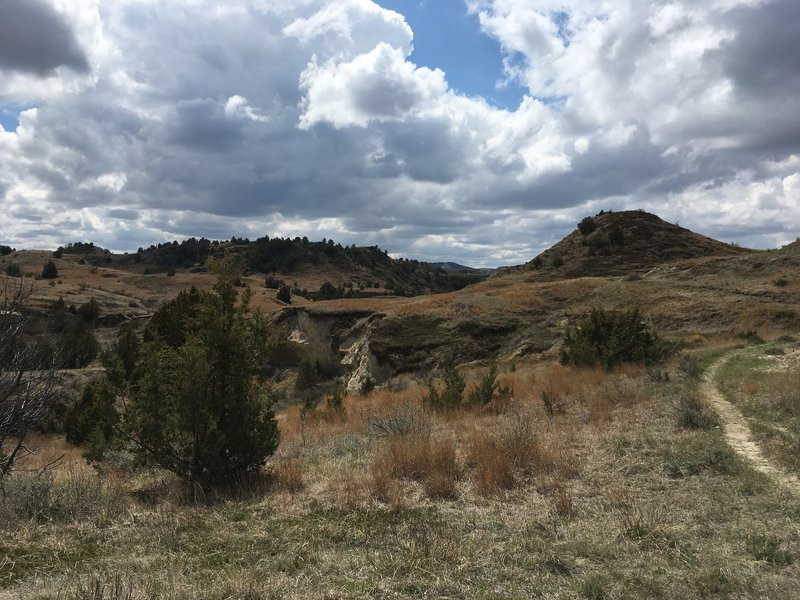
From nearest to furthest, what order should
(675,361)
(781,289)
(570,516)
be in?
(570,516), (675,361), (781,289)

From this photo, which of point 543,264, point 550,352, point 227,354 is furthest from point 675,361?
point 543,264

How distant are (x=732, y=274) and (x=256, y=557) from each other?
42.6 m

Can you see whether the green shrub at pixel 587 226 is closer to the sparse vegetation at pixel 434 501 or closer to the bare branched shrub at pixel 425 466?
the sparse vegetation at pixel 434 501

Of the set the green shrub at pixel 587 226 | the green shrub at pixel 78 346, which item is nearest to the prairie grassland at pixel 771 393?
the green shrub at pixel 78 346

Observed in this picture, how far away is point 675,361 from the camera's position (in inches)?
735

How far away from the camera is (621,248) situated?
58.2 metres

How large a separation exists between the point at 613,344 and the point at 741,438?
949 centimetres

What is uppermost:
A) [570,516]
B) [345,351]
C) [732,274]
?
[732,274]

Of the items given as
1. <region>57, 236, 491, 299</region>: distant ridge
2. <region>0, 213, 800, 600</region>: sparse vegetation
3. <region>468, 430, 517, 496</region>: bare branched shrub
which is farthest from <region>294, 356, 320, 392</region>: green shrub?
<region>57, 236, 491, 299</region>: distant ridge

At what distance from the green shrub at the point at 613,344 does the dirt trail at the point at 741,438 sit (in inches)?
156

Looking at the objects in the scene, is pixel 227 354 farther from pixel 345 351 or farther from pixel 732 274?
pixel 732 274

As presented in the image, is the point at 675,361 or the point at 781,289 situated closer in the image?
the point at 675,361

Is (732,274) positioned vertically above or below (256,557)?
above

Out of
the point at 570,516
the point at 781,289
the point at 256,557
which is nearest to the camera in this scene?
the point at 256,557
